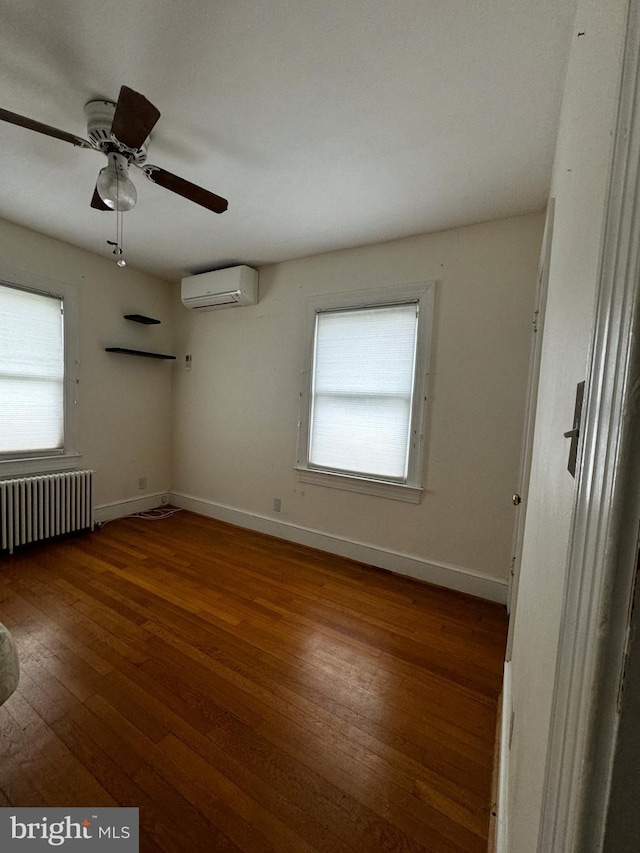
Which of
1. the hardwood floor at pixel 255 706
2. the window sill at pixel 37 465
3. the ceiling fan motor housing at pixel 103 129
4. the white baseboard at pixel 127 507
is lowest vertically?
the hardwood floor at pixel 255 706

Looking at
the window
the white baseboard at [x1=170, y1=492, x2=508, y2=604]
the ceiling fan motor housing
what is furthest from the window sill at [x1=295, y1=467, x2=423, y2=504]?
the ceiling fan motor housing

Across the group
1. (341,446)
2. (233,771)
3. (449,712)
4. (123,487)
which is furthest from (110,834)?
(123,487)

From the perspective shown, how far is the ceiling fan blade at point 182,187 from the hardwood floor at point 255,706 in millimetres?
2376

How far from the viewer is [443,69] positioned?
54.5 inches

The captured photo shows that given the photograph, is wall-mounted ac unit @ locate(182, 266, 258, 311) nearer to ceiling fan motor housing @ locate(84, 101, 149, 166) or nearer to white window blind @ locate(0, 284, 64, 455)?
white window blind @ locate(0, 284, 64, 455)

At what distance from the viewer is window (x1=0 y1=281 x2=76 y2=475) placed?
291 cm

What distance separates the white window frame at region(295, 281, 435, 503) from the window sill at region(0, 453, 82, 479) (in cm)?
220

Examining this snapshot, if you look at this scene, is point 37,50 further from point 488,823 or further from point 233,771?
point 488,823

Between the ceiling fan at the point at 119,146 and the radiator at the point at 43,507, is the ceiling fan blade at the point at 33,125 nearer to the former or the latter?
the ceiling fan at the point at 119,146

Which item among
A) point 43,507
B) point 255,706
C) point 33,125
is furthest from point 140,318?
point 255,706

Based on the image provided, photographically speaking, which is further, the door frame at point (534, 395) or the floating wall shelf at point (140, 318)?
the floating wall shelf at point (140, 318)

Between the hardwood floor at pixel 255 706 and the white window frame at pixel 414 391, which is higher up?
the white window frame at pixel 414 391

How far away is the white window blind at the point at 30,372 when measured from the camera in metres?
2.90

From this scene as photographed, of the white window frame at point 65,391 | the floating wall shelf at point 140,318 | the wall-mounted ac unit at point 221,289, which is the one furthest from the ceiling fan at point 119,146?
the floating wall shelf at point 140,318
